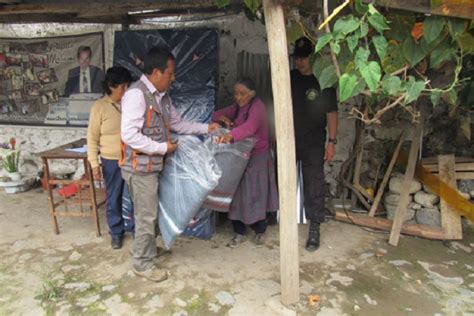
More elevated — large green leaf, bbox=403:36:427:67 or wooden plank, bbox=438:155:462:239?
large green leaf, bbox=403:36:427:67

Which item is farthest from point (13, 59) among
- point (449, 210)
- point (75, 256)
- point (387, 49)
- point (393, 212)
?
point (449, 210)

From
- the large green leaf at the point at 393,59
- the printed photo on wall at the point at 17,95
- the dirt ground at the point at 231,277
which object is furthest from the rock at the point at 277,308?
the printed photo on wall at the point at 17,95

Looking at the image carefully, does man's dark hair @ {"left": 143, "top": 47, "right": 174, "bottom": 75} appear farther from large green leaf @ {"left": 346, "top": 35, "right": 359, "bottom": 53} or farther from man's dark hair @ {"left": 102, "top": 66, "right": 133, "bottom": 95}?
large green leaf @ {"left": 346, "top": 35, "right": 359, "bottom": 53}

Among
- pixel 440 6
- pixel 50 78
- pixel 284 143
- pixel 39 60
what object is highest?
pixel 39 60

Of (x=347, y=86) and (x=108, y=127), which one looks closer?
(x=347, y=86)

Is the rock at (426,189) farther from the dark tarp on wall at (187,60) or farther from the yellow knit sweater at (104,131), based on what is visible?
the yellow knit sweater at (104,131)

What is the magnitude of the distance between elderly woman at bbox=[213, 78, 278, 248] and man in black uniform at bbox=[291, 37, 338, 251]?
0.31 m

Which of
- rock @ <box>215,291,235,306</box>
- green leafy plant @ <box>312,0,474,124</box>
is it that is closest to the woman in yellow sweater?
rock @ <box>215,291,235,306</box>

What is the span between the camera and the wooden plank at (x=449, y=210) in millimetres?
3453

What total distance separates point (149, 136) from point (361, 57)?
1438 millimetres

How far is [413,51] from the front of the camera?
2002 mm

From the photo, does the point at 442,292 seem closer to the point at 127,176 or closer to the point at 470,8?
the point at 470,8

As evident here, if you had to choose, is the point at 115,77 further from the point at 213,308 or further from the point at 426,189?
the point at 426,189

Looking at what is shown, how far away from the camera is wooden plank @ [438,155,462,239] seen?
11.3 ft
